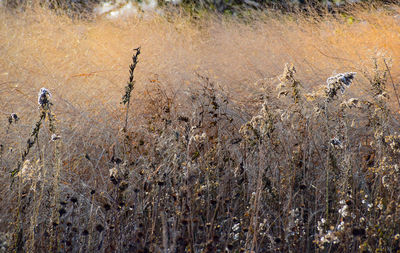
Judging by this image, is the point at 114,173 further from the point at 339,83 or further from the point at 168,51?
the point at 168,51

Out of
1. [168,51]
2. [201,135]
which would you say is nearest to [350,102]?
[201,135]

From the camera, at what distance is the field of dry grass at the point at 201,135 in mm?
1731

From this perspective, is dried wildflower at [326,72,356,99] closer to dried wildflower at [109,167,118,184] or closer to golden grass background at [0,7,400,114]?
dried wildflower at [109,167,118,184]

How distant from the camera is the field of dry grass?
173 centimetres

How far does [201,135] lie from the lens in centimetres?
193

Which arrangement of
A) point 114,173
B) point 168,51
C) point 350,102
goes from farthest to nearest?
point 168,51 < point 350,102 < point 114,173

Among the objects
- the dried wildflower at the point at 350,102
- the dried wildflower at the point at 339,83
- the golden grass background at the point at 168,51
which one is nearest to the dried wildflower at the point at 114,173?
the dried wildflower at the point at 339,83

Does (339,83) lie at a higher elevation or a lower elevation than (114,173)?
higher

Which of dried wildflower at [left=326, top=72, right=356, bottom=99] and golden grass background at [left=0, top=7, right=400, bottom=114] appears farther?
golden grass background at [left=0, top=7, right=400, bottom=114]

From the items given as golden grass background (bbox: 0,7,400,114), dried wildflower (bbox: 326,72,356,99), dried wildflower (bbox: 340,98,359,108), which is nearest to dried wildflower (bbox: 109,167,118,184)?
dried wildflower (bbox: 326,72,356,99)

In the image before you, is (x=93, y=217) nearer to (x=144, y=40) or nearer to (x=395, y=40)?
(x=144, y=40)

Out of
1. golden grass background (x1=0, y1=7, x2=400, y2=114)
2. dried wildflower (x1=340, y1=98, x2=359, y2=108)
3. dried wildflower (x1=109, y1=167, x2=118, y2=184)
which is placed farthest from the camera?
golden grass background (x1=0, y1=7, x2=400, y2=114)

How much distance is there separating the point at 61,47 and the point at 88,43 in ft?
0.94

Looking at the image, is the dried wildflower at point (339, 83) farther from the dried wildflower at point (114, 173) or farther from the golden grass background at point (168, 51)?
the golden grass background at point (168, 51)
